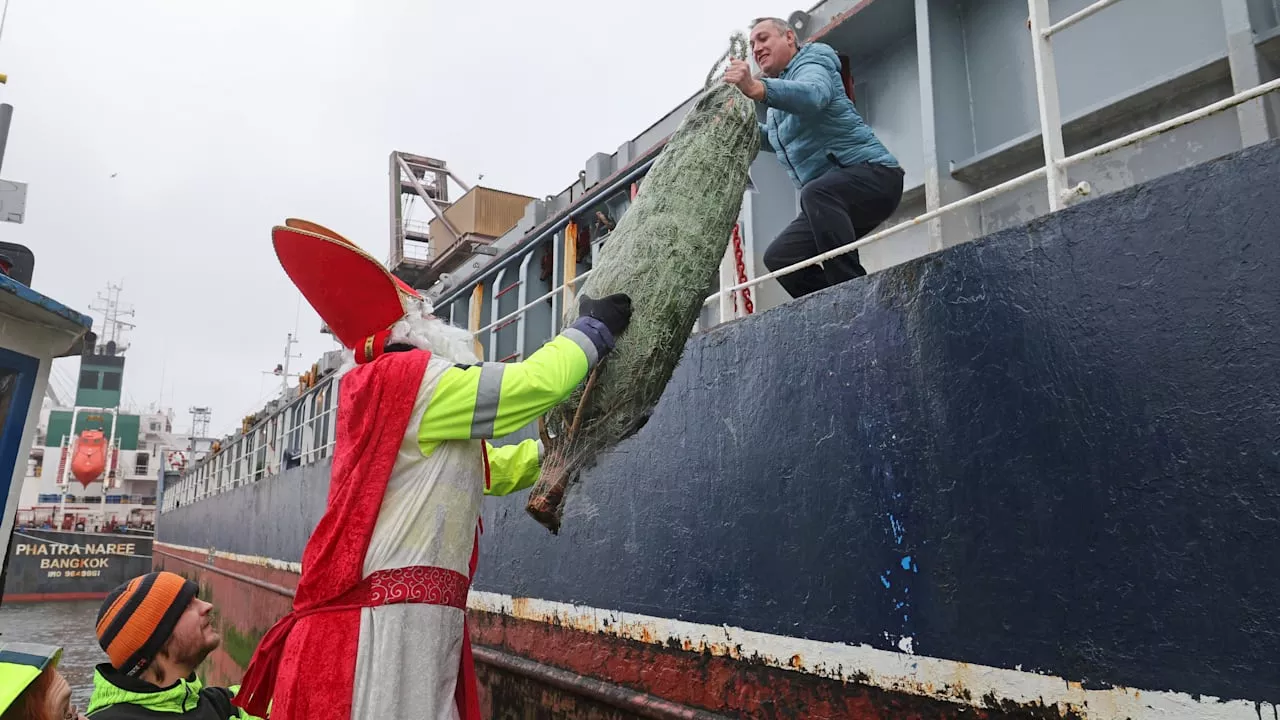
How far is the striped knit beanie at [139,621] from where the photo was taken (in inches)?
81.0

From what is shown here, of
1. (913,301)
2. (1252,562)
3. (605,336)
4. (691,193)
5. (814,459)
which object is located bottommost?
(1252,562)

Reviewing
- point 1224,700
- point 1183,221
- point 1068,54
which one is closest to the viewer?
point 1224,700

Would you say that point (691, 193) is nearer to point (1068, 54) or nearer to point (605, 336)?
point (605, 336)

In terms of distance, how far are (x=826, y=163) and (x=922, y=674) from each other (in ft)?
5.98

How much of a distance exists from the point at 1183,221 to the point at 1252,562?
767mm

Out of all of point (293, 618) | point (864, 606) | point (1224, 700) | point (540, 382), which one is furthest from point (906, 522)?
point (293, 618)

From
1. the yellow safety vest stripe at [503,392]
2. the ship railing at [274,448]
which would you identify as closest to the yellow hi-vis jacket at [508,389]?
the yellow safety vest stripe at [503,392]

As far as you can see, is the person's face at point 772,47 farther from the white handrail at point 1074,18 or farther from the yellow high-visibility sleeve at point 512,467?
the yellow high-visibility sleeve at point 512,467

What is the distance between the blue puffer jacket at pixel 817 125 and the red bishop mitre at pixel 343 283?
4.44 feet

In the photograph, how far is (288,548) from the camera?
31.6ft

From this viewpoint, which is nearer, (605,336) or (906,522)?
(605,336)

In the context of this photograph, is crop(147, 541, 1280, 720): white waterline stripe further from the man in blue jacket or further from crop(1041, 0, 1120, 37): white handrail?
crop(1041, 0, 1120, 37): white handrail

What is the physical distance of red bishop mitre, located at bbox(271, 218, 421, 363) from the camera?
2135mm

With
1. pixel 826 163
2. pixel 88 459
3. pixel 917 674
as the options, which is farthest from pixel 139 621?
pixel 88 459
